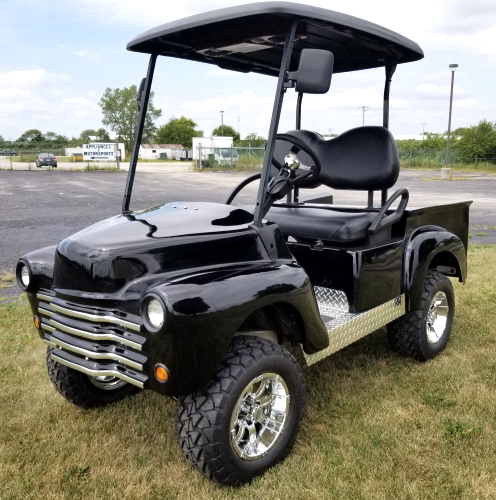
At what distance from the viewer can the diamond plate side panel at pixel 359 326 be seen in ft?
9.75

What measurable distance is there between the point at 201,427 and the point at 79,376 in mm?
1094

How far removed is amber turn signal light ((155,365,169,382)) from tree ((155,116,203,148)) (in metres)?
83.5

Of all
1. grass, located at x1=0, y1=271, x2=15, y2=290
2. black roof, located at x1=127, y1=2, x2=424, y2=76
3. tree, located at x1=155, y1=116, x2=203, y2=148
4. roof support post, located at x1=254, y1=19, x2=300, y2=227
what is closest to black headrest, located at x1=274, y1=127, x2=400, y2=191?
black roof, located at x1=127, y1=2, x2=424, y2=76

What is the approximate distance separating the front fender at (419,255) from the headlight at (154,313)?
6.70 feet

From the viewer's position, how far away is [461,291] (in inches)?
222

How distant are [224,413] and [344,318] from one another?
1149mm

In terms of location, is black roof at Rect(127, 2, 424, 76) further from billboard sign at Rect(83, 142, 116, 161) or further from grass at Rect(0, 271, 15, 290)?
billboard sign at Rect(83, 142, 116, 161)

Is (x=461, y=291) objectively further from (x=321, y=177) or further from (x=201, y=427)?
(x=201, y=427)

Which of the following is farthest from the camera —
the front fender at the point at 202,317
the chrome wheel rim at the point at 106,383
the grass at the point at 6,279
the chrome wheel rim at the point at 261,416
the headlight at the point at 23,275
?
the grass at the point at 6,279

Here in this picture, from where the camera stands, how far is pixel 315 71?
2.54 meters

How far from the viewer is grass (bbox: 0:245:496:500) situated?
2.48 metres

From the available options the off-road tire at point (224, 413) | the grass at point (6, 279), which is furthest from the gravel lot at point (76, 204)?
the off-road tire at point (224, 413)

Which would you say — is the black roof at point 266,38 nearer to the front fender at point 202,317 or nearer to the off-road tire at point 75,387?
the front fender at point 202,317

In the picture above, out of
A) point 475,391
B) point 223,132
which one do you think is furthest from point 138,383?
point 223,132
